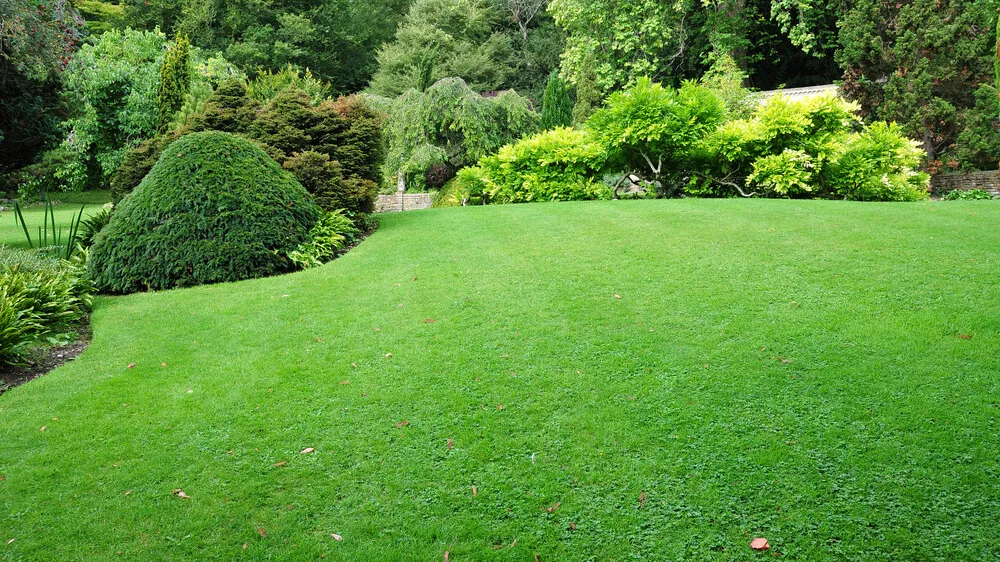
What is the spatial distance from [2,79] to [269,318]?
6561 millimetres

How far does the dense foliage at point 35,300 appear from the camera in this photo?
460 centimetres

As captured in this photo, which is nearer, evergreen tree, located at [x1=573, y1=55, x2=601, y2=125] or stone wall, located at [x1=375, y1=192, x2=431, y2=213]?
→ stone wall, located at [x1=375, y1=192, x2=431, y2=213]

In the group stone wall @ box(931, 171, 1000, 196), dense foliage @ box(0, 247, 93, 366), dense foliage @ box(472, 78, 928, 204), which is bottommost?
dense foliage @ box(0, 247, 93, 366)

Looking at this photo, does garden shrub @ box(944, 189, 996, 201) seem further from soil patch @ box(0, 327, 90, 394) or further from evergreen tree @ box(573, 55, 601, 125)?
soil patch @ box(0, 327, 90, 394)

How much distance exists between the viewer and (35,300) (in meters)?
5.14

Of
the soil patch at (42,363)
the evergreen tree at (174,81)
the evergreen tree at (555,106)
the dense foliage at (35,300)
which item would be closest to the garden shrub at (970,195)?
the evergreen tree at (555,106)

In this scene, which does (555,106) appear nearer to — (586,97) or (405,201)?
(586,97)

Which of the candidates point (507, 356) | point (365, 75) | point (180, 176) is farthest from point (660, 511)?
point (365, 75)

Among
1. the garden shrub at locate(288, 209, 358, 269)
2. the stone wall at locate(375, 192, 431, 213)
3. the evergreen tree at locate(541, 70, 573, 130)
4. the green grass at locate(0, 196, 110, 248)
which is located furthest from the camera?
the evergreen tree at locate(541, 70, 573, 130)

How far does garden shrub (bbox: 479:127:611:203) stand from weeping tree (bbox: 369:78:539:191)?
682cm

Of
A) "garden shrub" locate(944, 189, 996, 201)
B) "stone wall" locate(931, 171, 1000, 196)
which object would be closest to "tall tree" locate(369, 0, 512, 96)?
"stone wall" locate(931, 171, 1000, 196)

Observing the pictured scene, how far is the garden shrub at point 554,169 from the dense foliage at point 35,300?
6.84 meters

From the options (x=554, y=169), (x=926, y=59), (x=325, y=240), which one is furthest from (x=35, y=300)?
(x=926, y=59)

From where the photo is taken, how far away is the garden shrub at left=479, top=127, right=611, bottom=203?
10.8 m
